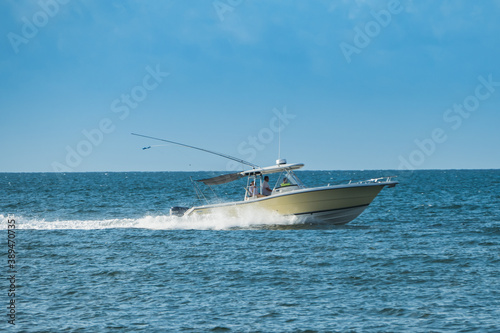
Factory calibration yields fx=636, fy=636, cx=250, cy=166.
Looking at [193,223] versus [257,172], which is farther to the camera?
[193,223]

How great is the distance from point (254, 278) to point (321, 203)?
10.3 metres

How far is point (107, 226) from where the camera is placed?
98.5ft

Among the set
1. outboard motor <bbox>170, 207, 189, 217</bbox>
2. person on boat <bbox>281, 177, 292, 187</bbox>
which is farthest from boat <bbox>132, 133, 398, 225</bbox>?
outboard motor <bbox>170, 207, 189, 217</bbox>

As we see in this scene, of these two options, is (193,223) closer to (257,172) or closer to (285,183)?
(257,172)

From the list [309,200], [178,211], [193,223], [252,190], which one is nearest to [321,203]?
[309,200]

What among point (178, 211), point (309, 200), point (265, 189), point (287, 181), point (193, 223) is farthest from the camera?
point (178, 211)

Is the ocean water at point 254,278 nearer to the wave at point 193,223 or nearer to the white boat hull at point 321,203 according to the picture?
the wave at point 193,223

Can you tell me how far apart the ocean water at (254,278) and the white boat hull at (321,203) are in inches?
23.7

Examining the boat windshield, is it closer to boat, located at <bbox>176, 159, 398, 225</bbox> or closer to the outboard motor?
boat, located at <bbox>176, 159, 398, 225</bbox>

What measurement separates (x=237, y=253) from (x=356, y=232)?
6781 millimetres

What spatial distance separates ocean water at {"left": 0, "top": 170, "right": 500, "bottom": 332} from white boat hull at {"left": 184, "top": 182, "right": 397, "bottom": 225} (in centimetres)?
60

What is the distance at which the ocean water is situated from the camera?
1277 centimetres

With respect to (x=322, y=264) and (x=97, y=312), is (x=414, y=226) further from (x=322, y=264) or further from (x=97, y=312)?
(x=97, y=312)

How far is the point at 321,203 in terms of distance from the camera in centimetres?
2641
